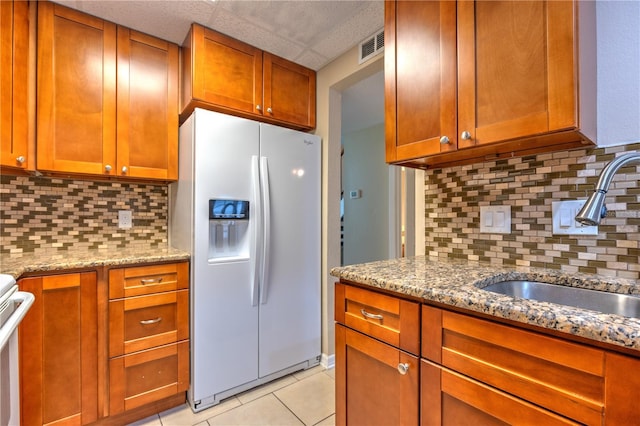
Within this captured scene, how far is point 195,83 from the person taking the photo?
1795mm

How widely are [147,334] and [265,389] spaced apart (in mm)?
841

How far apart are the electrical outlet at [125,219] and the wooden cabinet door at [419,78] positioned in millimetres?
1875

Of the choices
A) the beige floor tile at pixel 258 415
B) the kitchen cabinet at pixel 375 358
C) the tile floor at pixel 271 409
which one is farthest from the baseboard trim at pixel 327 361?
the kitchen cabinet at pixel 375 358

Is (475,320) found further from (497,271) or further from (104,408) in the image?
(104,408)

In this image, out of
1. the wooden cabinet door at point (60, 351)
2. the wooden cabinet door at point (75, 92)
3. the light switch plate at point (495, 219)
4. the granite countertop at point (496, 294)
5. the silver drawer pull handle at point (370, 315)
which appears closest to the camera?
the granite countertop at point (496, 294)

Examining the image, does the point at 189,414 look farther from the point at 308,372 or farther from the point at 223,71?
the point at 223,71

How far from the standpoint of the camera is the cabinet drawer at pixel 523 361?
0.60 meters

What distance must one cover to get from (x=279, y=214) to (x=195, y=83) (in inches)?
38.4

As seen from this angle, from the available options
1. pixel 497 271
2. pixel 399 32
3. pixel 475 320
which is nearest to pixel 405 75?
pixel 399 32

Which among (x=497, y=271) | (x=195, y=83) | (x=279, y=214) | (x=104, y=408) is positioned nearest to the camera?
(x=497, y=271)

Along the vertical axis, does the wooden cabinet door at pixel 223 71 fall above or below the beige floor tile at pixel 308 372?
above

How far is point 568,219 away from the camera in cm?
109

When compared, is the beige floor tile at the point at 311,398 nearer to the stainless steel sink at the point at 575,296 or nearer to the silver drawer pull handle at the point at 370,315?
the silver drawer pull handle at the point at 370,315

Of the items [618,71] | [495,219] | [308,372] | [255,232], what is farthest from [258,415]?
[618,71]
